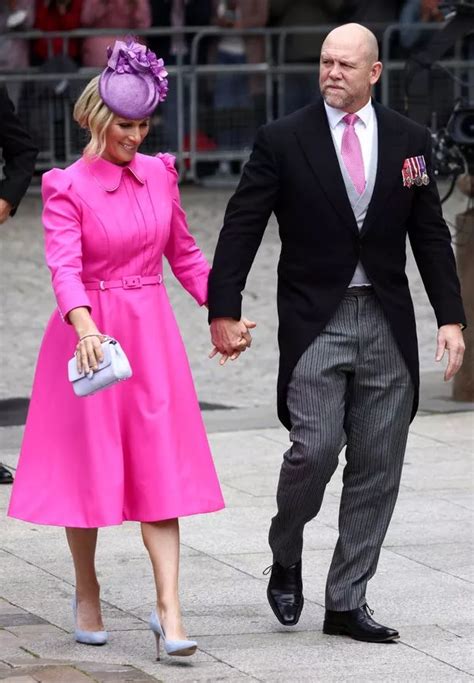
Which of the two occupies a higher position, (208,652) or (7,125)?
(7,125)

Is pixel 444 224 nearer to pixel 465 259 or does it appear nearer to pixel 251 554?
pixel 251 554

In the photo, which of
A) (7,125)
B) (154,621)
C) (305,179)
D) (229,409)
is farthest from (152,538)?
(229,409)

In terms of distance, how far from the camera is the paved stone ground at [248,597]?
5.31 metres

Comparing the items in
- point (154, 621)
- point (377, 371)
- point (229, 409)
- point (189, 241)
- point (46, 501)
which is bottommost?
point (229, 409)

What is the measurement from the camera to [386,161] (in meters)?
5.53

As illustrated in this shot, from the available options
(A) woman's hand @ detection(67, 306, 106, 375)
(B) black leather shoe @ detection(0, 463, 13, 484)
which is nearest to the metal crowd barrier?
(B) black leather shoe @ detection(0, 463, 13, 484)

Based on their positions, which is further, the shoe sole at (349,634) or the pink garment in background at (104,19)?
the pink garment in background at (104,19)

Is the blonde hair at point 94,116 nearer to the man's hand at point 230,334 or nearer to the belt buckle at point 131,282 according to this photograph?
the belt buckle at point 131,282

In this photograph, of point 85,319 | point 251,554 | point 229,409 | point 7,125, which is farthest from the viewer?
point 229,409

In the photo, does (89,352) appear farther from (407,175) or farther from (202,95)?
(202,95)

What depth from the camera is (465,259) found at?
994cm

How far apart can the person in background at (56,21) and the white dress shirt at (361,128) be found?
38.7 feet

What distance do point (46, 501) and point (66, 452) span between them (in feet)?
0.51

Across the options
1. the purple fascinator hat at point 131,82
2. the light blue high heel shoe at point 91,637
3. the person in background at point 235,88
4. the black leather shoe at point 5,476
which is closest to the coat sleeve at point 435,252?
the purple fascinator hat at point 131,82
